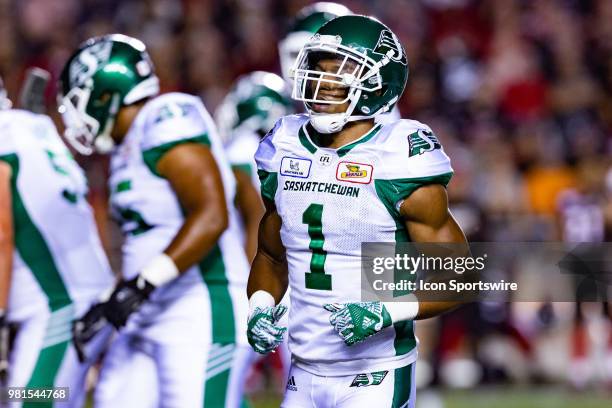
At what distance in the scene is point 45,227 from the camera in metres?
5.13

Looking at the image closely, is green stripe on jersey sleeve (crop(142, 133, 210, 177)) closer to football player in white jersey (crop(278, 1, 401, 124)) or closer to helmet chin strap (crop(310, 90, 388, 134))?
Answer: helmet chin strap (crop(310, 90, 388, 134))

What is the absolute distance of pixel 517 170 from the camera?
384 inches

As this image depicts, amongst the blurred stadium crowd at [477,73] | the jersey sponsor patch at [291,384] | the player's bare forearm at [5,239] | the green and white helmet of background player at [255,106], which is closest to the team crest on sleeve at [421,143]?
the jersey sponsor patch at [291,384]

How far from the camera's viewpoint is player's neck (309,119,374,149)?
3.97 meters

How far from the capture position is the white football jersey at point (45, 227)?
5.06 meters

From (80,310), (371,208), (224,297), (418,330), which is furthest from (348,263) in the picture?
(418,330)

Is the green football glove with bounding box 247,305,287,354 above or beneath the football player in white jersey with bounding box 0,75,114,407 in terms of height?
above

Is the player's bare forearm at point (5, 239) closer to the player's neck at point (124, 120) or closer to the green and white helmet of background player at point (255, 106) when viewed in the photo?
the player's neck at point (124, 120)

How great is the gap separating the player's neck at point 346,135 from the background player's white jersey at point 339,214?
45 millimetres

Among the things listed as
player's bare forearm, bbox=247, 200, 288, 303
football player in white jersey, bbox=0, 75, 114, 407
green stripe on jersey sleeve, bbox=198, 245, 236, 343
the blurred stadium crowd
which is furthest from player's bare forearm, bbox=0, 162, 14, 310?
the blurred stadium crowd

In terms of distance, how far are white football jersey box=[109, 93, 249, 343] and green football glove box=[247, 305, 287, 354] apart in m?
0.99

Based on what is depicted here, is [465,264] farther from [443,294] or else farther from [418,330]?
[418,330]

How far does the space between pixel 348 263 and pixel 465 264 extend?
0.36m

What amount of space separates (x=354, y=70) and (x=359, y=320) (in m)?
0.78
